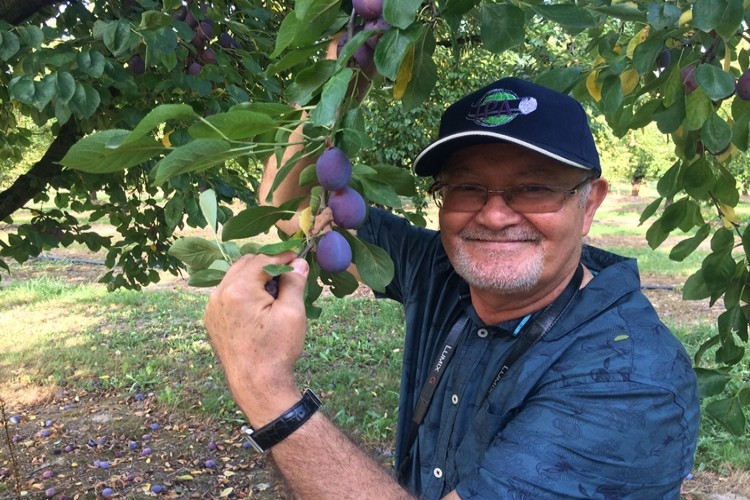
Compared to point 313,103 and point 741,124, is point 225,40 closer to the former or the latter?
point 313,103

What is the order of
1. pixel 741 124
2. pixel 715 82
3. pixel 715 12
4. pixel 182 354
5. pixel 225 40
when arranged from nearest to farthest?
pixel 715 12
pixel 715 82
pixel 741 124
pixel 225 40
pixel 182 354

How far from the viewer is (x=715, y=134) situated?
133 cm

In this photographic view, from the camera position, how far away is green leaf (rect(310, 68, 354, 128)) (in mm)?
793

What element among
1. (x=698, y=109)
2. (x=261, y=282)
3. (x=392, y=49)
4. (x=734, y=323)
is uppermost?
(x=392, y=49)

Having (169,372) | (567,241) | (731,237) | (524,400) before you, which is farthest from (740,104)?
(169,372)

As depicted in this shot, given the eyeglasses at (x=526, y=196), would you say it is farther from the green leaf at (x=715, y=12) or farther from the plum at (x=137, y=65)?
the plum at (x=137, y=65)

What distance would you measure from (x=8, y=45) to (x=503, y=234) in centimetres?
136

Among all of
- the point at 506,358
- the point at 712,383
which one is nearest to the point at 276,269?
the point at 506,358

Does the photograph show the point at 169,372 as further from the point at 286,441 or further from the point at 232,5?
the point at 286,441

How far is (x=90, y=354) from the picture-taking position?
5527 millimetres

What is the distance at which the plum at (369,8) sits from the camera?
865 millimetres

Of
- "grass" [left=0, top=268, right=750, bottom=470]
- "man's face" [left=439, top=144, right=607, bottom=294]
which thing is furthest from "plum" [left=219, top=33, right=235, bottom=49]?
"grass" [left=0, top=268, right=750, bottom=470]

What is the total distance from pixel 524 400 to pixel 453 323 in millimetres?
385

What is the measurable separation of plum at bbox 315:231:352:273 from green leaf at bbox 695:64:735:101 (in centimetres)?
75
